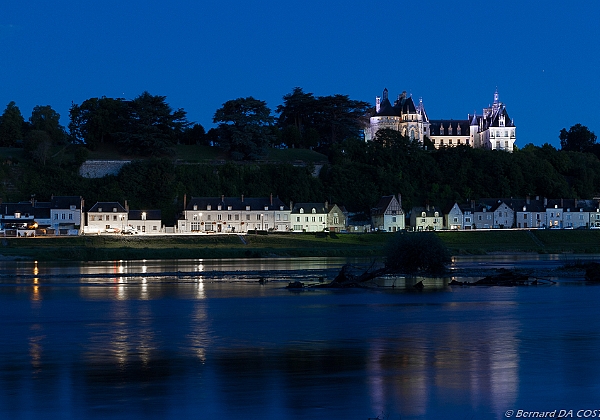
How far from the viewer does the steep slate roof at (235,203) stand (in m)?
84.3

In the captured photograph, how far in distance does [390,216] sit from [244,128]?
2286 centimetres

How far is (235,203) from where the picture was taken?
3351 inches

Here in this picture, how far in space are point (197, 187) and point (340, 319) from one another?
222 ft

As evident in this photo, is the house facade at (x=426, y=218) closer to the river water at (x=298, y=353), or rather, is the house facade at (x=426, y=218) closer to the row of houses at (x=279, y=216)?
the row of houses at (x=279, y=216)

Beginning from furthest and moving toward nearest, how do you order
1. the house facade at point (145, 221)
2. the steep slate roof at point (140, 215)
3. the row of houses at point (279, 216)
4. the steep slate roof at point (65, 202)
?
the steep slate roof at point (140, 215), the house facade at point (145, 221), the steep slate roof at point (65, 202), the row of houses at point (279, 216)

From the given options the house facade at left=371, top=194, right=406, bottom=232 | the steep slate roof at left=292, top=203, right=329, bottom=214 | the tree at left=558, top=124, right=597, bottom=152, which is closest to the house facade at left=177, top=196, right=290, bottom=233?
the steep slate roof at left=292, top=203, right=329, bottom=214

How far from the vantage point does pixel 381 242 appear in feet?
249

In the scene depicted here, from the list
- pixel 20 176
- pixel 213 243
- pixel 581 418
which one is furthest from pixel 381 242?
pixel 581 418

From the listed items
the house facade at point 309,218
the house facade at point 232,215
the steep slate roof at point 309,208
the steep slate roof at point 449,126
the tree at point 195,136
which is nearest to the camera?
the house facade at point 232,215

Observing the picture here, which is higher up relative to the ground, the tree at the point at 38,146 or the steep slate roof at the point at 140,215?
the tree at the point at 38,146

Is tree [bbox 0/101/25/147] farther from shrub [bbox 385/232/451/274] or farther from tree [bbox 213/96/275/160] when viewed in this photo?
shrub [bbox 385/232/451/274]

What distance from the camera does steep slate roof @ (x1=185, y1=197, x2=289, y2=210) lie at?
84312 mm

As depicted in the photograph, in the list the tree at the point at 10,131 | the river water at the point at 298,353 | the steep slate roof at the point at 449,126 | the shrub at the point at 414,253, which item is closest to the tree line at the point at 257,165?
the tree at the point at 10,131

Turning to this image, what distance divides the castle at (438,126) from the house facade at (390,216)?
2901 centimetres
